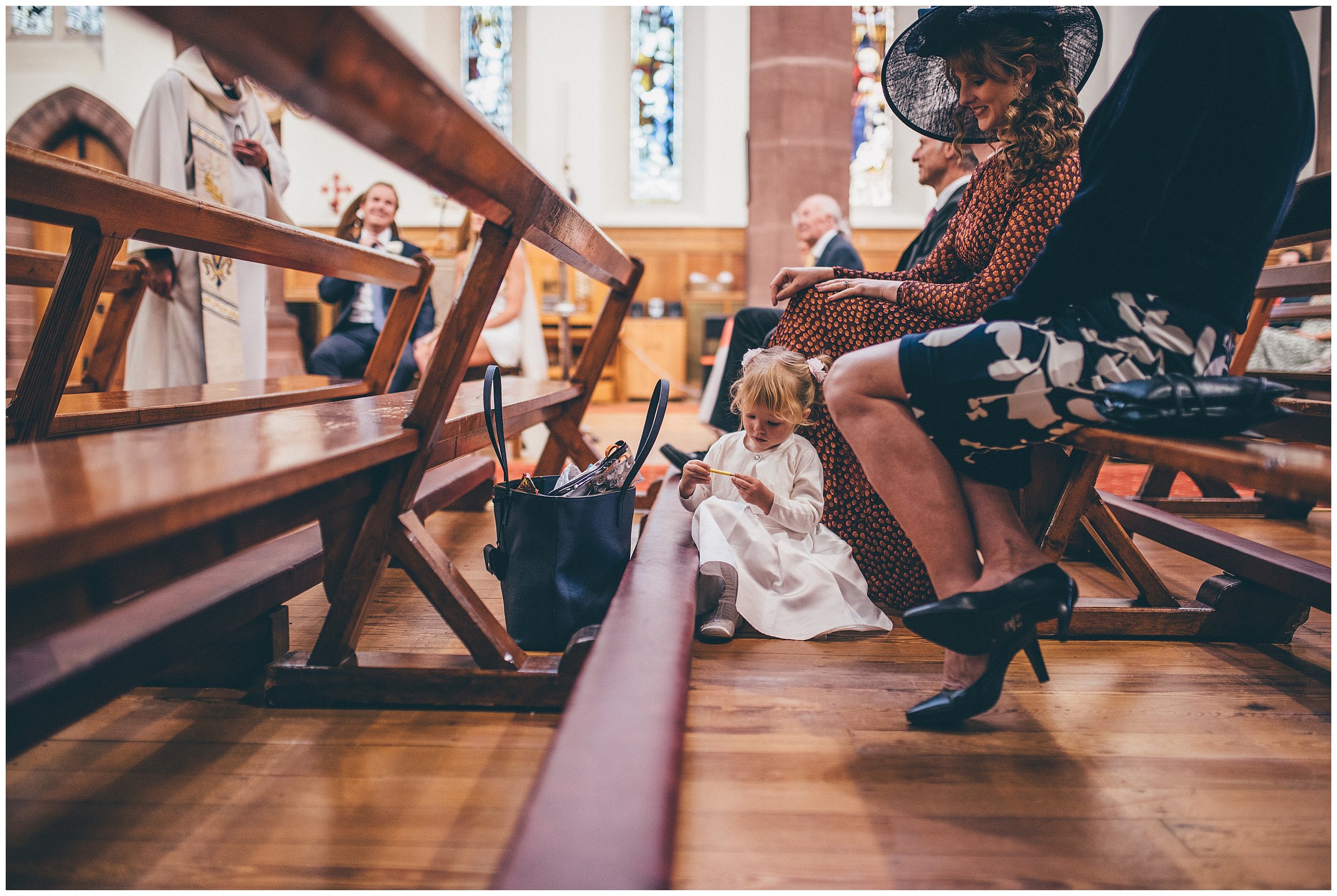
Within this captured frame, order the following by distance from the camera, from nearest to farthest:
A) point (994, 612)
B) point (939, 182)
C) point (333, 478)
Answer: point (333, 478) → point (994, 612) → point (939, 182)

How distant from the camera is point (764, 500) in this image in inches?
61.0

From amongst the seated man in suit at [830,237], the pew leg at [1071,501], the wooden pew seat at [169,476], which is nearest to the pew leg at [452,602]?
the wooden pew seat at [169,476]

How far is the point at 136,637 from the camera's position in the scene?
0.93 m

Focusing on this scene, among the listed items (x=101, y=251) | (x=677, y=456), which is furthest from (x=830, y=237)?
(x=101, y=251)

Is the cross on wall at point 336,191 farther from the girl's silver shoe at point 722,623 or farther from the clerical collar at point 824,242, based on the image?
the girl's silver shoe at point 722,623

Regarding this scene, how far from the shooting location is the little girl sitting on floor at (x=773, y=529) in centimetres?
147

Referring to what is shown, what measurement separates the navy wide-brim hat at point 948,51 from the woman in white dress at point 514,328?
2225 mm

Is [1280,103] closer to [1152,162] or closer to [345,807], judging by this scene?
[1152,162]

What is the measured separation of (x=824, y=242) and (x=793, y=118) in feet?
4.97

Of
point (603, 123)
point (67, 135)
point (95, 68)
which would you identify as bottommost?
point (67, 135)

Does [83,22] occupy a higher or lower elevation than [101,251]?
higher

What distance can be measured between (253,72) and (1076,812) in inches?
41.7

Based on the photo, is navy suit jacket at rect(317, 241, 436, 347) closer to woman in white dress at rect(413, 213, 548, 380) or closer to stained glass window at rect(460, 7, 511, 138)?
woman in white dress at rect(413, 213, 548, 380)

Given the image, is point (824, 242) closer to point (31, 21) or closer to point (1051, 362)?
point (1051, 362)
